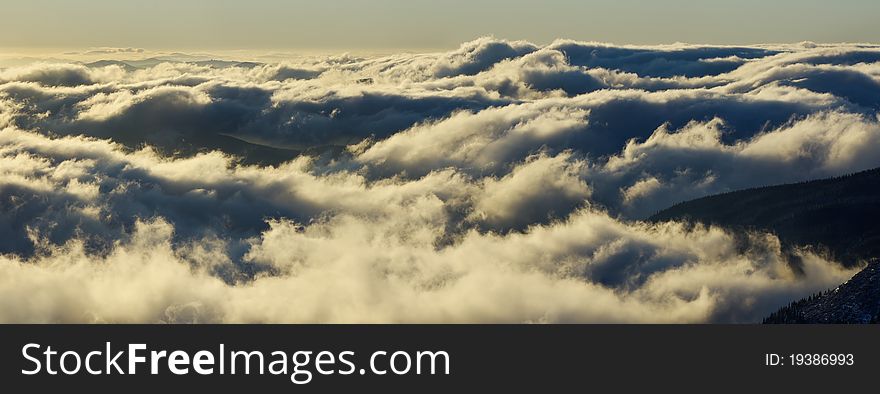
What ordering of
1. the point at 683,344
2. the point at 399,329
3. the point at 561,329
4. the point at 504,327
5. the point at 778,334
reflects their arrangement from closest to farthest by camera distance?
the point at 399,329, the point at 778,334, the point at 683,344, the point at 561,329, the point at 504,327

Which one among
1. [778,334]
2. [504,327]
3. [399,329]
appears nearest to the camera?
[399,329]

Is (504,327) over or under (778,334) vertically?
over

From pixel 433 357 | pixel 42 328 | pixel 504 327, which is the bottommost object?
pixel 433 357

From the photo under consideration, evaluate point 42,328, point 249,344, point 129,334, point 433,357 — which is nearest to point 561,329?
point 433,357

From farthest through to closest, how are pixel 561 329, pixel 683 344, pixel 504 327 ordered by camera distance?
1. pixel 504 327
2. pixel 561 329
3. pixel 683 344

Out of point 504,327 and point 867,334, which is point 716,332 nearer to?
point 867,334

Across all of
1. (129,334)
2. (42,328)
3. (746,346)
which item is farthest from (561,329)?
(42,328)

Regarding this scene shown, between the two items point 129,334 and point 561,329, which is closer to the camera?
point 129,334

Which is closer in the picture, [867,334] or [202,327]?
[202,327]

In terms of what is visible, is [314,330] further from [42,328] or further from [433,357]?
[42,328]

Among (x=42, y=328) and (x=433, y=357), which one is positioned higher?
(x=42, y=328)
